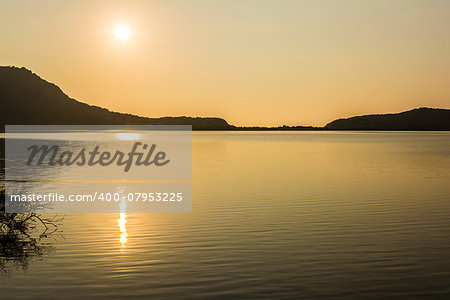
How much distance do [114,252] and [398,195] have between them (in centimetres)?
2583

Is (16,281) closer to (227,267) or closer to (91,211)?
(227,267)

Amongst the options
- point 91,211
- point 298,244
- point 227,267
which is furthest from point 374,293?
point 91,211

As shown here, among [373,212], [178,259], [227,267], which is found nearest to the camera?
[227,267]

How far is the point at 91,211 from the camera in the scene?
1300 inches

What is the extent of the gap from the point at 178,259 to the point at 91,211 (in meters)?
13.9

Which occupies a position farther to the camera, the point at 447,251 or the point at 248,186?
the point at 248,186

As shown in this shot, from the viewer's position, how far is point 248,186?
155 feet

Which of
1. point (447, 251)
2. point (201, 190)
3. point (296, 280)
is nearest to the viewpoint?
point (296, 280)

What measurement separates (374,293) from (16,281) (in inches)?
455

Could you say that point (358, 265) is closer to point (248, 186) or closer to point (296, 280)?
point (296, 280)

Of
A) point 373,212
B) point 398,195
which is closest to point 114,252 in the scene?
point 373,212

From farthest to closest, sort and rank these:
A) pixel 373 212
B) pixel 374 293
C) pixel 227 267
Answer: pixel 373 212
pixel 227 267
pixel 374 293

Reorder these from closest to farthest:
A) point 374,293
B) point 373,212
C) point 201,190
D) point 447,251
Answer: point 374,293
point 447,251
point 373,212
point 201,190

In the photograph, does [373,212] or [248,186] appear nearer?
[373,212]
